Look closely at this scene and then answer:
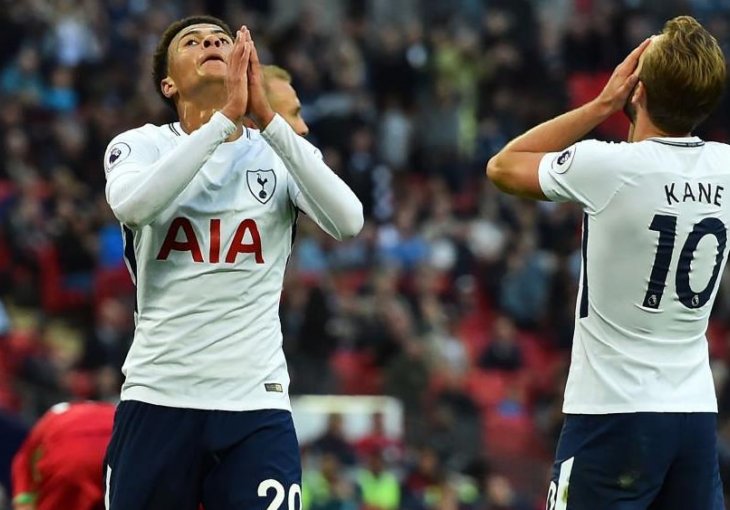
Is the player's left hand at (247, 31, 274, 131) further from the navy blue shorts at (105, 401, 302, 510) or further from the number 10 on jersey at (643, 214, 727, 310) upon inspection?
the number 10 on jersey at (643, 214, 727, 310)

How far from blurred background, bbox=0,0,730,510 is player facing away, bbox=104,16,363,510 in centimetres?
721

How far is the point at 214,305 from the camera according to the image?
5.46 metres

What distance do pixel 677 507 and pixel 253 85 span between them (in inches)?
78.9

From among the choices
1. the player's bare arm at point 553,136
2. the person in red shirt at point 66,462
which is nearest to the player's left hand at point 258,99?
the player's bare arm at point 553,136

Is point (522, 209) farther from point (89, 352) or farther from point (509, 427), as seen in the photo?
point (89, 352)

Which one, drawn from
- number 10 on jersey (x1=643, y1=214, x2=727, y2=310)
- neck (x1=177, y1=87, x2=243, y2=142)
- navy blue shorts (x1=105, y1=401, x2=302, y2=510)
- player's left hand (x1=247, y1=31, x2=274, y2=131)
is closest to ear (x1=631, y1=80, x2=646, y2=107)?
number 10 on jersey (x1=643, y1=214, x2=727, y2=310)

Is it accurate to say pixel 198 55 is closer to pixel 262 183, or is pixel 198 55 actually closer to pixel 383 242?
pixel 262 183

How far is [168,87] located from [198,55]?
21 cm

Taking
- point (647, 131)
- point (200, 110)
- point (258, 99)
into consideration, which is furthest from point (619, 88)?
point (200, 110)

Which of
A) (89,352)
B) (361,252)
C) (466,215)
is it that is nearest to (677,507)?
(89,352)

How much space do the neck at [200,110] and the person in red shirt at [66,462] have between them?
1.77 metres

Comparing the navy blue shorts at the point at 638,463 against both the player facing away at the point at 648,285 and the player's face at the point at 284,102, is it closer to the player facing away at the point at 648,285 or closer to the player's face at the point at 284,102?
the player facing away at the point at 648,285

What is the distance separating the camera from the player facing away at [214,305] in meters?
5.35

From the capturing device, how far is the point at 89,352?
14.6 m
